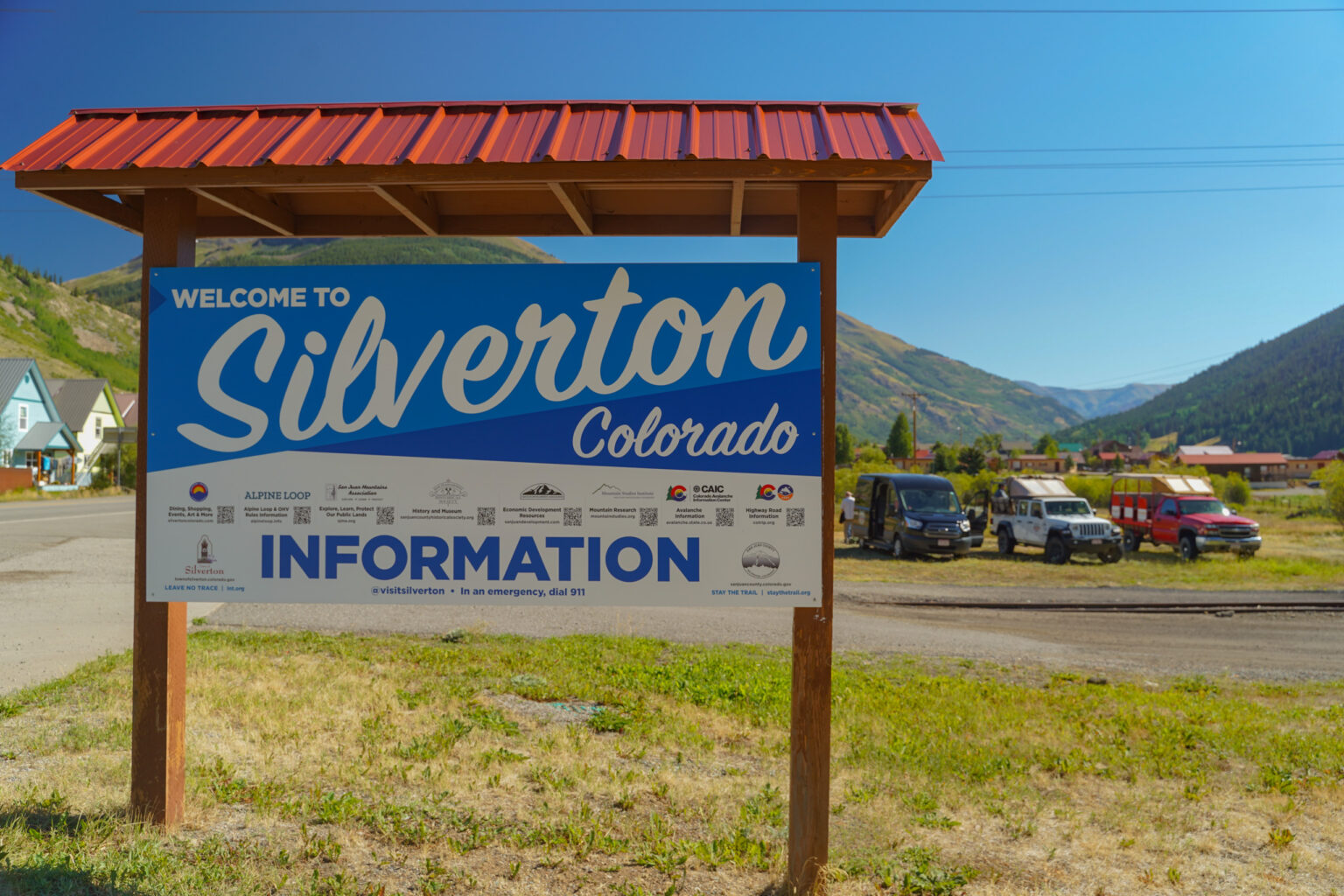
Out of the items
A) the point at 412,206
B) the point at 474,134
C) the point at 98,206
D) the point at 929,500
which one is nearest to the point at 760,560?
the point at 474,134

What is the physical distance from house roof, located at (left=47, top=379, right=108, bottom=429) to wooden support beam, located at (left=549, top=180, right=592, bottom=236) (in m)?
67.7

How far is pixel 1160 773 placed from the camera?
549cm

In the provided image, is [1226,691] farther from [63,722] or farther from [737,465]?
[63,722]

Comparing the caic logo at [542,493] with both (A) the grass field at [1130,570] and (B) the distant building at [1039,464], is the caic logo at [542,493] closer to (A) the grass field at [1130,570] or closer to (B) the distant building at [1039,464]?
(A) the grass field at [1130,570]

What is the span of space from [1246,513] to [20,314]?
15073cm

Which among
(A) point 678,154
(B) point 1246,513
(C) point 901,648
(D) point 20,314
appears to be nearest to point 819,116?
(A) point 678,154

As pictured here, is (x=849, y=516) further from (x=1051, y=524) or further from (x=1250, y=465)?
(x=1250, y=465)

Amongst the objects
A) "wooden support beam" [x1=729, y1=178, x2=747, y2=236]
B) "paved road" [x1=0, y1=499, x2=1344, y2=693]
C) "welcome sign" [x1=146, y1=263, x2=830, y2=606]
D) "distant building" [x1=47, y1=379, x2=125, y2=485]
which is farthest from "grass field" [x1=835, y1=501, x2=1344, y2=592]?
"distant building" [x1=47, y1=379, x2=125, y2=485]

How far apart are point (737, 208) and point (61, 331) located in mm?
148685

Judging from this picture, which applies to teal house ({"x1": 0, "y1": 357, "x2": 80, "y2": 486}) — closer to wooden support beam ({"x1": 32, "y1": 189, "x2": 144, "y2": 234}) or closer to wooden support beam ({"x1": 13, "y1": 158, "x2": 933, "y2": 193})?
wooden support beam ({"x1": 32, "y1": 189, "x2": 144, "y2": 234})

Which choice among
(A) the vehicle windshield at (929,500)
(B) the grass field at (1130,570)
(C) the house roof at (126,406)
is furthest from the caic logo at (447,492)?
(C) the house roof at (126,406)

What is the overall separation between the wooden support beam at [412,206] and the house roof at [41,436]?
193 feet

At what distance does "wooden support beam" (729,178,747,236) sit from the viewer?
4145 mm

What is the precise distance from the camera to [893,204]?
164 inches
